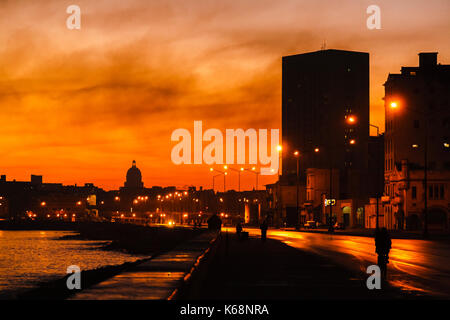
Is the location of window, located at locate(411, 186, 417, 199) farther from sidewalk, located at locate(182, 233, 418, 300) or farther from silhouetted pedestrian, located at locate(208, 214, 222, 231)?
sidewalk, located at locate(182, 233, 418, 300)

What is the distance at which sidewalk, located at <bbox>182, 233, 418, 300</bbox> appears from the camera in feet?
59.5

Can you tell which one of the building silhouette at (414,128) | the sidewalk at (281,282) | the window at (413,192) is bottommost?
the sidewalk at (281,282)

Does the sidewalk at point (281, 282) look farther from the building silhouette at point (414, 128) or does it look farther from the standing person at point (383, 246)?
the building silhouette at point (414, 128)

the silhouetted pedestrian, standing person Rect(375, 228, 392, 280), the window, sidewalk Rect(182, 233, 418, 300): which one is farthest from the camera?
the window

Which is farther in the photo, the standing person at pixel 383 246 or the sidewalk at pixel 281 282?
the standing person at pixel 383 246

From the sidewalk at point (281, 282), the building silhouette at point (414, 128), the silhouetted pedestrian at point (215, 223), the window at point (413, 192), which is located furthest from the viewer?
the building silhouette at point (414, 128)

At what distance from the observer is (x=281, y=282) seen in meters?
22.2

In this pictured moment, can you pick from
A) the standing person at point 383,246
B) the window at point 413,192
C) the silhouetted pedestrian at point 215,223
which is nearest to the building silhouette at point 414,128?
the window at point 413,192

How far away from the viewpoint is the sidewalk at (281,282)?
59.5 feet

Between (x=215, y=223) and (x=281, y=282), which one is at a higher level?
(x=215, y=223)

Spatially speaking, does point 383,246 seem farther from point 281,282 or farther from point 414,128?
point 414,128

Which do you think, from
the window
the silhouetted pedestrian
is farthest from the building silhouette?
the silhouetted pedestrian

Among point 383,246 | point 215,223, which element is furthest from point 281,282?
point 215,223
